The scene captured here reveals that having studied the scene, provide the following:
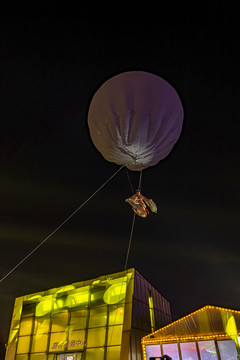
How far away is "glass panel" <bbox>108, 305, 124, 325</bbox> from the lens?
12766 mm

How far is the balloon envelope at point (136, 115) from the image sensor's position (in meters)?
7.14

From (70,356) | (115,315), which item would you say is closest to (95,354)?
(70,356)

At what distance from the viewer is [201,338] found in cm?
1183

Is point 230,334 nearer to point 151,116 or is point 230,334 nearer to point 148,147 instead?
point 148,147

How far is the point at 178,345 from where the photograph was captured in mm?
12117

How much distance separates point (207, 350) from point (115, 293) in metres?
4.92

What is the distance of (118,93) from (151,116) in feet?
3.67

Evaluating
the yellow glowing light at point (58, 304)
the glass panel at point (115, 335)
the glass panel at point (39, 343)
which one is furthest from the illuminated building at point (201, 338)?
the glass panel at point (39, 343)

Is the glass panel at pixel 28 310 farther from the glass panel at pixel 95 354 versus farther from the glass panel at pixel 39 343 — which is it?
the glass panel at pixel 95 354

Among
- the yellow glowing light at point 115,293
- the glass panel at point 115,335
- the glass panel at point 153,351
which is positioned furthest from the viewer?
the yellow glowing light at point 115,293

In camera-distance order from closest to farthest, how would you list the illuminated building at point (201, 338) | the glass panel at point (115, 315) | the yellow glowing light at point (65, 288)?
the illuminated building at point (201, 338)
the glass panel at point (115, 315)
the yellow glowing light at point (65, 288)

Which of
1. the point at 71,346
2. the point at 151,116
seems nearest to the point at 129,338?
the point at 71,346

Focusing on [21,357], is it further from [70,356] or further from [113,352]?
[113,352]

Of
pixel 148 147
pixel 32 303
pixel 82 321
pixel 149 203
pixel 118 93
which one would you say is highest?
pixel 118 93
